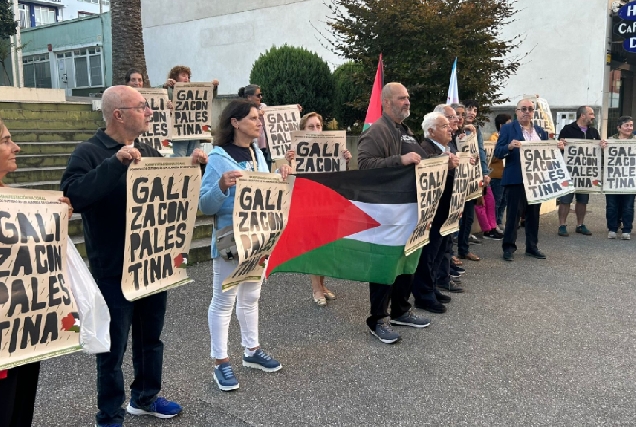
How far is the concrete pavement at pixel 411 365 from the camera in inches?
145

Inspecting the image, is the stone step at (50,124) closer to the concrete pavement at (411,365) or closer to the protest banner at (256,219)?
the concrete pavement at (411,365)

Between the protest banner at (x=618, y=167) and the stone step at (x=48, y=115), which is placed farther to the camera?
the stone step at (x=48, y=115)

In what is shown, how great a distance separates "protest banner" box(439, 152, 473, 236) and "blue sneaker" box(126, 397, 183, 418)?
2.98 m

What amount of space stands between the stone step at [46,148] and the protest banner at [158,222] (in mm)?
6448

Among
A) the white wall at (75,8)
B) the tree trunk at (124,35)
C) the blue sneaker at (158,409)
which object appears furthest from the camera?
the white wall at (75,8)

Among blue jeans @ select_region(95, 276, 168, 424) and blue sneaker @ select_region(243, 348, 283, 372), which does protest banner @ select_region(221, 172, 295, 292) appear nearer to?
blue jeans @ select_region(95, 276, 168, 424)

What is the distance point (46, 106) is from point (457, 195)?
823 cm

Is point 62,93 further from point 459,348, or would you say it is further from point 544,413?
point 544,413

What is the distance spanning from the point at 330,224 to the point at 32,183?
5.10 m

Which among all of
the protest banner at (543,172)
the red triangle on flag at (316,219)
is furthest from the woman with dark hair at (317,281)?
the protest banner at (543,172)

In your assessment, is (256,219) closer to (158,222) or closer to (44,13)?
(158,222)

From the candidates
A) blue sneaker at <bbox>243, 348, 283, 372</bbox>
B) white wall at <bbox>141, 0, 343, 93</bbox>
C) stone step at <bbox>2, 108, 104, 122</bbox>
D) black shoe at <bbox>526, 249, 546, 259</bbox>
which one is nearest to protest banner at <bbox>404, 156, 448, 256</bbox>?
blue sneaker at <bbox>243, 348, 283, 372</bbox>

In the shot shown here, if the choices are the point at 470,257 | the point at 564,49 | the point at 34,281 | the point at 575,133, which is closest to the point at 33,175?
the point at 470,257

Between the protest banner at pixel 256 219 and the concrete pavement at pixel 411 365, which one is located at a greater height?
the protest banner at pixel 256 219
